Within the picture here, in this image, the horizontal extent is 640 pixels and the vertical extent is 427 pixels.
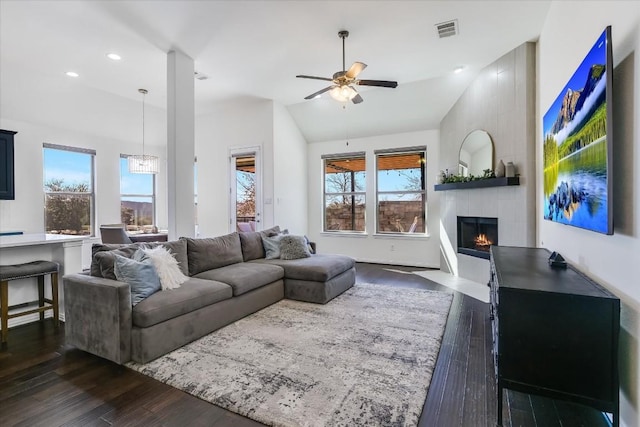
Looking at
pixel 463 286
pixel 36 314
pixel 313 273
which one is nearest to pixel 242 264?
pixel 313 273

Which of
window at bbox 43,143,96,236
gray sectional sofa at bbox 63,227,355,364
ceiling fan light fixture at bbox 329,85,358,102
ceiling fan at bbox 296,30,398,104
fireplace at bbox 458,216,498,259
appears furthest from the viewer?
window at bbox 43,143,96,236

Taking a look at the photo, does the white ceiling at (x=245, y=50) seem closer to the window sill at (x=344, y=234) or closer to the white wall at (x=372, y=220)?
the white wall at (x=372, y=220)

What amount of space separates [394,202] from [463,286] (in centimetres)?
245

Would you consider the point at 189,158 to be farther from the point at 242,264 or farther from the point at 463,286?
the point at 463,286

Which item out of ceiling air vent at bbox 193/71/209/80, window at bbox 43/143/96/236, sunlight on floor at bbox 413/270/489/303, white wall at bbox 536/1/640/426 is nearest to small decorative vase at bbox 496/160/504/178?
sunlight on floor at bbox 413/270/489/303

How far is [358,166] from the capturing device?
707cm

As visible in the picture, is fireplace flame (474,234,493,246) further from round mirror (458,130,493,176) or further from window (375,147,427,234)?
window (375,147,427,234)

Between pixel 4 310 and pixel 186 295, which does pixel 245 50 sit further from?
pixel 4 310

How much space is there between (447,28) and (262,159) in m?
3.74

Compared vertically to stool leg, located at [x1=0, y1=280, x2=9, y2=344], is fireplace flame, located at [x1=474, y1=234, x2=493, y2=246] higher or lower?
higher

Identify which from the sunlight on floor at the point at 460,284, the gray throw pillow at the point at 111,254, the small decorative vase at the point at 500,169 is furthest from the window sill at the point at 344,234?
the gray throw pillow at the point at 111,254

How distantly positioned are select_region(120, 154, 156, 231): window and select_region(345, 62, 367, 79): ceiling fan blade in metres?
5.67

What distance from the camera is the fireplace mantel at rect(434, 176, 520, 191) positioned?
4.08 meters

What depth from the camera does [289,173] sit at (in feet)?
21.7
